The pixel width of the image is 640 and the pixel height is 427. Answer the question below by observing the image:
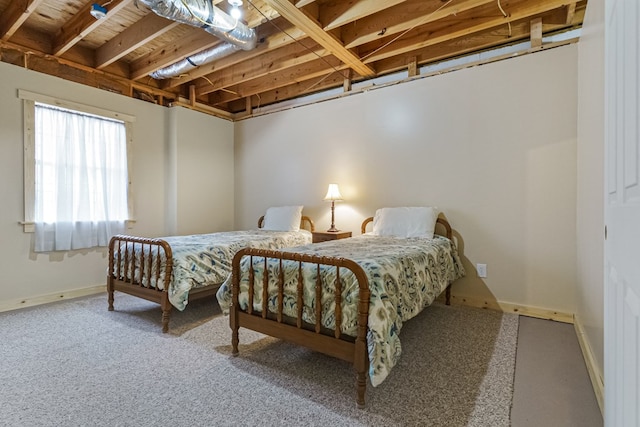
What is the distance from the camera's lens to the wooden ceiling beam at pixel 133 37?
2.89 m

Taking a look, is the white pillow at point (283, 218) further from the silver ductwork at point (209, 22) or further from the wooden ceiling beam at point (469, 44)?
the wooden ceiling beam at point (469, 44)

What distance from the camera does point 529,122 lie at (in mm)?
2787

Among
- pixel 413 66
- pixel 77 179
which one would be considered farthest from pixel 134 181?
pixel 413 66

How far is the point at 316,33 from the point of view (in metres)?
2.79

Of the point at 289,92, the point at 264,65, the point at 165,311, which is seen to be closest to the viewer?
the point at 165,311

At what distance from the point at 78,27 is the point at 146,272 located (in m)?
2.47

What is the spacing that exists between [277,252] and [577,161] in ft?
8.33

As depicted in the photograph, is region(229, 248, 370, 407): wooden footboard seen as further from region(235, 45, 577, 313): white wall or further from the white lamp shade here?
region(235, 45, 577, 313): white wall

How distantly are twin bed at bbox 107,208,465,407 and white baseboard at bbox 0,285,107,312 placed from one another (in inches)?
33.0

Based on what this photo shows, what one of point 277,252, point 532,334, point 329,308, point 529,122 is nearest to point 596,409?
point 532,334

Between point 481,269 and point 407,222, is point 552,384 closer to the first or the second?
point 481,269

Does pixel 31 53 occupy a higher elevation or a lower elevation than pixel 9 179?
higher

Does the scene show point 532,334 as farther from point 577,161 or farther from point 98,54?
point 98,54

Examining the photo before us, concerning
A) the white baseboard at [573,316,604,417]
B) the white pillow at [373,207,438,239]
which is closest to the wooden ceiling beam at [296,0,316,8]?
the white pillow at [373,207,438,239]
